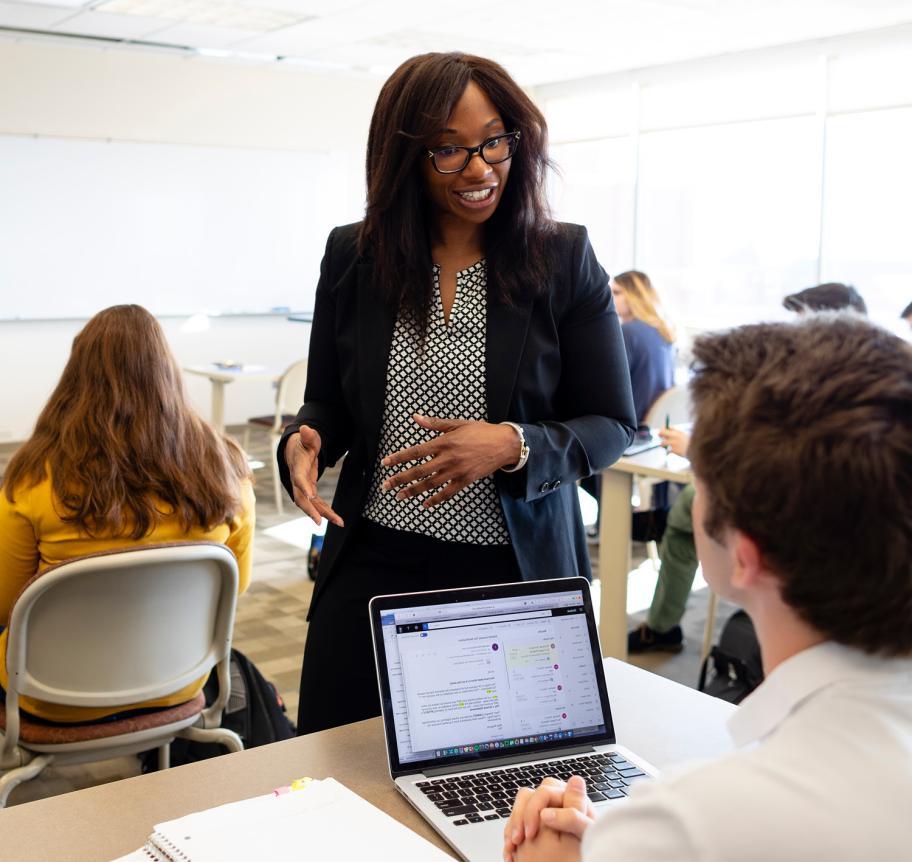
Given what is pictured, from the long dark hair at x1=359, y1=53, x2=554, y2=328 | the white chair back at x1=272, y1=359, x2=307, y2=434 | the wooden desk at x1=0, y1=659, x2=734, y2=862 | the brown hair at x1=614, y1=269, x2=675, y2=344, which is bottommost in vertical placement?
the white chair back at x1=272, y1=359, x2=307, y2=434

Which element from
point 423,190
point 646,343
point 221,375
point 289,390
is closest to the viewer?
point 423,190

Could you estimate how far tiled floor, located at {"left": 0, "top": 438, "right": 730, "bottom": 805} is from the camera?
9.37 ft

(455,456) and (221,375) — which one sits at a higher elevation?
(455,456)

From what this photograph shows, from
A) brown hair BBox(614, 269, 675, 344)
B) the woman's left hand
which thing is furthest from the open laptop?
brown hair BBox(614, 269, 675, 344)

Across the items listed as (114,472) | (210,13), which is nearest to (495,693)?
(114,472)

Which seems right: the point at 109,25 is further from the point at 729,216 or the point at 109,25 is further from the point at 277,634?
the point at 277,634

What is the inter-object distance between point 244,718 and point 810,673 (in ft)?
6.31

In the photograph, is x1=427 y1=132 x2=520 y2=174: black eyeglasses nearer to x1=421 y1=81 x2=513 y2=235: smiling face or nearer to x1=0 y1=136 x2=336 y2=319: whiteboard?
x1=421 y1=81 x2=513 y2=235: smiling face

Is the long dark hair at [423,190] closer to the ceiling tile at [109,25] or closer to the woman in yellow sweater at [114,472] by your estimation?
the woman in yellow sweater at [114,472]

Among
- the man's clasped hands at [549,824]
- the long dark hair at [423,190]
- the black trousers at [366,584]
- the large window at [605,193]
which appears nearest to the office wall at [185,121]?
the large window at [605,193]

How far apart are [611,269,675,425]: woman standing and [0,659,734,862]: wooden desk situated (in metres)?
3.23

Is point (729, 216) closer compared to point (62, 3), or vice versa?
point (62, 3)

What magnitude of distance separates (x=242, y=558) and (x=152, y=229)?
20.4 feet

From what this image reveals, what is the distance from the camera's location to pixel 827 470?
0.63m
